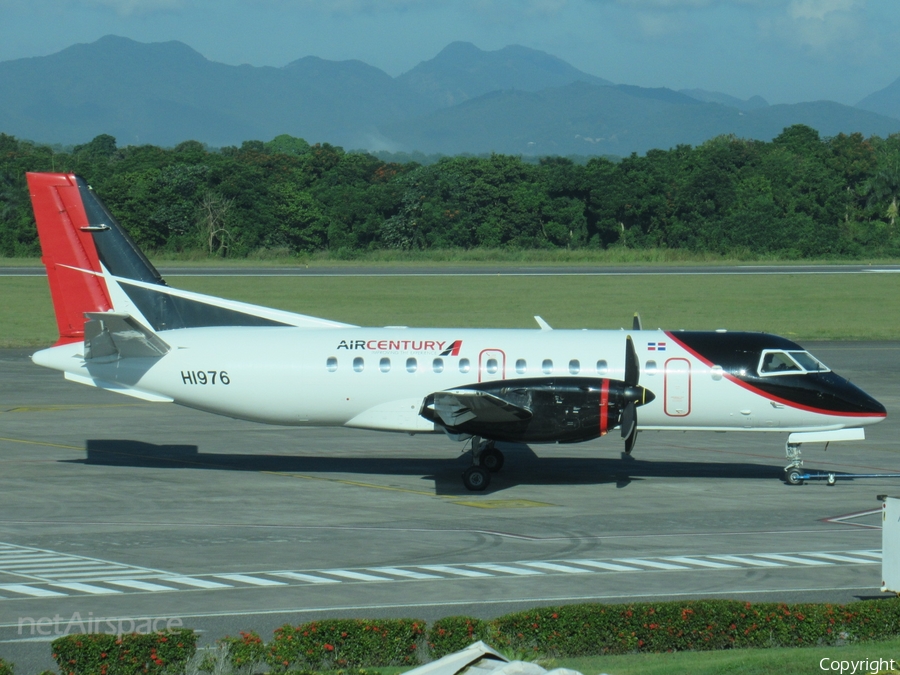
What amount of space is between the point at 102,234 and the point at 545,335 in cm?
1111

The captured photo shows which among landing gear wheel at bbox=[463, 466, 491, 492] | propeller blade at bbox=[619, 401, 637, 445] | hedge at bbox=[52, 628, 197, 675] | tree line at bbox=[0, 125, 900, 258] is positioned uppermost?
tree line at bbox=[0, 125, 900, 258]

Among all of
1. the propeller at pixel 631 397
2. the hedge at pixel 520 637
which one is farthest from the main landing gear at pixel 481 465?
the hedge at pixel 520 637

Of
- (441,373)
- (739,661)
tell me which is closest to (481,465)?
(441,373)

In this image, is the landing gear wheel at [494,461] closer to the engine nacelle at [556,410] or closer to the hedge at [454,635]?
the engine nacelle at [556,410]

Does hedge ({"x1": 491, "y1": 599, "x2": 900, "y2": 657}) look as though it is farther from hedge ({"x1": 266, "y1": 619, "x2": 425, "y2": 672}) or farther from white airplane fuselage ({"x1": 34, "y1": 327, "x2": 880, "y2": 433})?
white airplane fuselage ({"x1": 34, "y1": 327, "x2": 880, "y2": 433})

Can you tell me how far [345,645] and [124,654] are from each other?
2272mm

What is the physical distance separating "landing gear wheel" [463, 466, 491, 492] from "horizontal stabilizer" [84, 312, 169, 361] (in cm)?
764

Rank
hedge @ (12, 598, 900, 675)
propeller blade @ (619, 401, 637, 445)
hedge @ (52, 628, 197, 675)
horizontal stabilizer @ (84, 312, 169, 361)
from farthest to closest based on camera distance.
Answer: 1. horizontal stabilizer @ (84, 312, 169, 361)
2. propeller blade @ (619, 401, 637, 445)
3. hedge @ (12, 598, 900, 675)
4. hedge @ (52, 628, 197, 675)

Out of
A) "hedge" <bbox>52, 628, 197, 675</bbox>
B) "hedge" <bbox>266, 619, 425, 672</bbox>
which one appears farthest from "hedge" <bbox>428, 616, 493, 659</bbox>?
"hedge" <bbox>52, 628, 197, 675</bbox>

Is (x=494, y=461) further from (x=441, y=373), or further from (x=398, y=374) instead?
(x=398, y=374)

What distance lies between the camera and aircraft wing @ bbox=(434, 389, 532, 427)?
21844 millimetres

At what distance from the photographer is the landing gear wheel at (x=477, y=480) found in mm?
22906

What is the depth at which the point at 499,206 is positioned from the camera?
103312 mm

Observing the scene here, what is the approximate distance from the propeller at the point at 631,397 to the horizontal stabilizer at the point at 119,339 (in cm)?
1056
